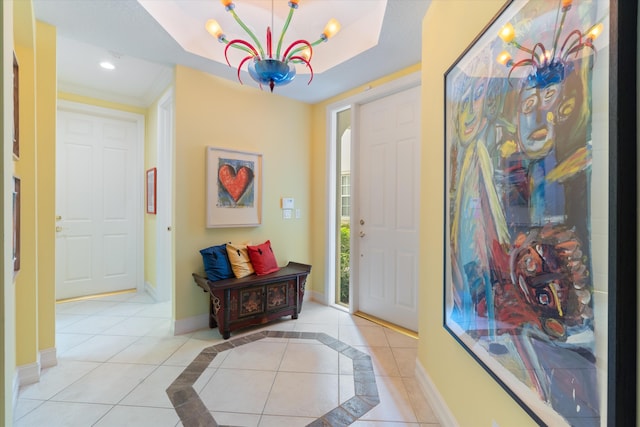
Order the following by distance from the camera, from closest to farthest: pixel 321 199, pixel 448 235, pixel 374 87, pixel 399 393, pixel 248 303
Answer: pixel 448 235 → pixel 399 393 → pixel 248 303 → pixel 374 87 → pixel 321 199

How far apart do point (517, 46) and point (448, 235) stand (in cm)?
85

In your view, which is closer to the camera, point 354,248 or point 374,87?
point 374,87

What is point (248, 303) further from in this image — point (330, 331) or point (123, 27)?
point (123, 27)

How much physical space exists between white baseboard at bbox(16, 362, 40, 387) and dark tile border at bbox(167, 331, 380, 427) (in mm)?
931

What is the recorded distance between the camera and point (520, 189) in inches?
35.0

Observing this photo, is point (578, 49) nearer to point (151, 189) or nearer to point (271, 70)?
point (271, 70)

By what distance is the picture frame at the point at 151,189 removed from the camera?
3588 mm

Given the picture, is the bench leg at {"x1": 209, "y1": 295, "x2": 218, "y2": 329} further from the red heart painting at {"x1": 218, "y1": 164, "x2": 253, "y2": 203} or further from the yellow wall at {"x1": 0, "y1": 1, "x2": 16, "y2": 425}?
the yellow wall at {"x1": 0, "y1": 1, "x2": 16, "y2": 425}

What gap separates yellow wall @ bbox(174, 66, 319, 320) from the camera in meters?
2.70

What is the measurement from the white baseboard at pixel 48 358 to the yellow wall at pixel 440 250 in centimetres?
270

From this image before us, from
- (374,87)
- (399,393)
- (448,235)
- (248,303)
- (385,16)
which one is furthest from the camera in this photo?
(374,87)

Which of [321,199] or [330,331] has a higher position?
[321,199]

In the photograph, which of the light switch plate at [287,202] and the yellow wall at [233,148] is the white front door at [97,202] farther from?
the light switch plate at [287,202]

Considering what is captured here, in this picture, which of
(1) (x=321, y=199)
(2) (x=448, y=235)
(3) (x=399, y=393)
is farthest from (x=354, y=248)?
(2) (x=448, y=235)
